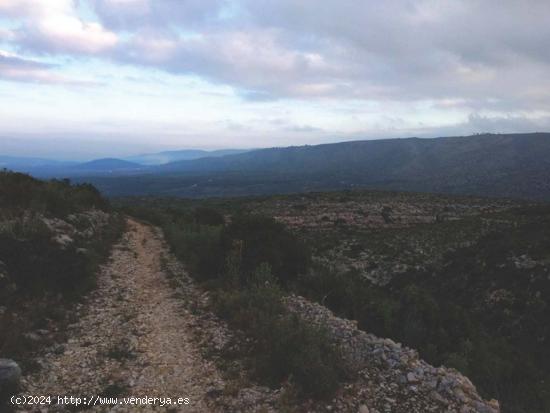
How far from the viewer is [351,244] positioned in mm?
32219

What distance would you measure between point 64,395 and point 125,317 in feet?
13.7

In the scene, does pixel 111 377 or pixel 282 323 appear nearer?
A: pixel 111 377

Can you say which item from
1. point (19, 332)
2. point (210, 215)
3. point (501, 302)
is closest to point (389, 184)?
point (210, 215)

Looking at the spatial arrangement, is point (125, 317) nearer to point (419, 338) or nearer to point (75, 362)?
point (75, 362)

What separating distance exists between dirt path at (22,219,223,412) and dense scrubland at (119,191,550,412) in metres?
1.20

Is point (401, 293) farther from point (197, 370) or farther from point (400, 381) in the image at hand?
point (197, 370)

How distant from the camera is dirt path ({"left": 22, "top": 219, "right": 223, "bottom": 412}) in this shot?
26.0 ft

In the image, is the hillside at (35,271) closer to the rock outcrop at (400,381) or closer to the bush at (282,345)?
the bush at (282,345)

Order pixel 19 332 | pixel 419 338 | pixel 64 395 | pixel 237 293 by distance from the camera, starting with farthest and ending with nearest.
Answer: pixel 237 293 → pixel 419 338 → pixel 19 332 → pixel 64 395

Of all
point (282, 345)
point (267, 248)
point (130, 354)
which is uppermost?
point (267, 248)

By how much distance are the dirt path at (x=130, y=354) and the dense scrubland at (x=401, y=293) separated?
120 cm

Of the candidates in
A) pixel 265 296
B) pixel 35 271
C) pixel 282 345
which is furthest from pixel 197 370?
pixel 35 271

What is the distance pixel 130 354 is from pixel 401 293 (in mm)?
10104

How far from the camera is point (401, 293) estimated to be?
16375mm
